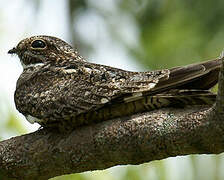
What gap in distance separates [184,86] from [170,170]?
32.0 inches

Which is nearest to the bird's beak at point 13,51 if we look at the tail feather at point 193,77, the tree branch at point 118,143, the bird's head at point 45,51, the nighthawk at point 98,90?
the bird's head at point 45,51

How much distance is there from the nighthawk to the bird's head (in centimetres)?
6

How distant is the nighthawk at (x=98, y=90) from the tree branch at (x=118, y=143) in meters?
0.09

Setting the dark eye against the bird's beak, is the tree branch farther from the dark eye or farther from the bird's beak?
the bird's beak

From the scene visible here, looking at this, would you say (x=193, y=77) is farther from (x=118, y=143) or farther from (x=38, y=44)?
(x=38, y=44)

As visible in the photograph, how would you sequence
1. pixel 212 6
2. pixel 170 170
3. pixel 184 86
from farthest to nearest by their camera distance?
pixel 212 6 < pixel 170 170 < pixel 184 86

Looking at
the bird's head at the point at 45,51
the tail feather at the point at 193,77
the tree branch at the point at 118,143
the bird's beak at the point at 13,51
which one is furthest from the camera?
the bird's beak at the point at 13,51

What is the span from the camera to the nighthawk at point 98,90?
12.1ft

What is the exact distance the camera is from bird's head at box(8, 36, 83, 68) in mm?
4844

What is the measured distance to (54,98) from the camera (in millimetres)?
4180

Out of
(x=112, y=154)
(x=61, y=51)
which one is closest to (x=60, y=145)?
(x=112, y=154)

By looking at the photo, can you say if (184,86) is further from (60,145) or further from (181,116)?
(60,145)

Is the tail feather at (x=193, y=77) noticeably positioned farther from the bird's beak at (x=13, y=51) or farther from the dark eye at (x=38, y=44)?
the bird's beak at (x=13, y=51)

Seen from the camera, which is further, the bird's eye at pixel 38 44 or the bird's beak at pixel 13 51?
the bird's beak at pixel 13 51
